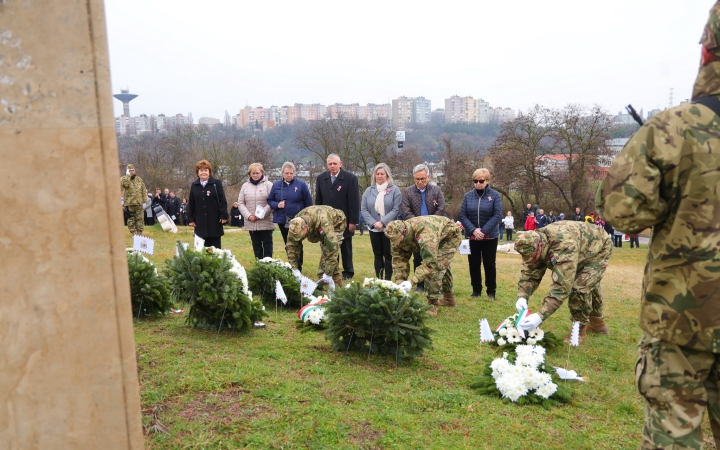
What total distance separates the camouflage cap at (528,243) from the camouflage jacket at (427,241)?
142cm

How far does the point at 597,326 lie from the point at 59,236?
652cm

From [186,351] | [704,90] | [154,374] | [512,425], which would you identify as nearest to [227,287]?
[186,351]

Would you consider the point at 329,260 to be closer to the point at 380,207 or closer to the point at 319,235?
the point at 319,235

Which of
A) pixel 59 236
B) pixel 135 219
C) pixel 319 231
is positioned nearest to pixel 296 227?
pixel 319 231

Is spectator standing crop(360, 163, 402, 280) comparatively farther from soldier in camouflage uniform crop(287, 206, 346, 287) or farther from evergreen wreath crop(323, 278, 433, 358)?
evergreen wreath crop(323, 278, 433, 358)

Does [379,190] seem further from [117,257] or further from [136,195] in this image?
[136,195]

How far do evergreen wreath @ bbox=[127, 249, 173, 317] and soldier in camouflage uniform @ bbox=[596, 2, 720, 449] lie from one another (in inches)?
200

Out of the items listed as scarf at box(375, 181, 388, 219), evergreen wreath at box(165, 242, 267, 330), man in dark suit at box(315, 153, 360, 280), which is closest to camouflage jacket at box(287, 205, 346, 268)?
scarf at box(375, 181, 388, 219)

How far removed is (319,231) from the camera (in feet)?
28.5

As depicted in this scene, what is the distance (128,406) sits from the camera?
2.28 m

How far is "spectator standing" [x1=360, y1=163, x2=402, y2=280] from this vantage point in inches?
365

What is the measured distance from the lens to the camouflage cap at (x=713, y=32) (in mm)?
2332

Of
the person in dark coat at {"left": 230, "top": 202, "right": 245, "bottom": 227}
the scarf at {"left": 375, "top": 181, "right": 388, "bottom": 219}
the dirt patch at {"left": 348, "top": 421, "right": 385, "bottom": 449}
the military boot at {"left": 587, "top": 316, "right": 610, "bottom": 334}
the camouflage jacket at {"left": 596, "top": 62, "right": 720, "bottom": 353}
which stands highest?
the camouflage jacket at {"left": 596, "top": 62, "right": 720, "bottom": 353}

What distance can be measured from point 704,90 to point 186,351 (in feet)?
14.4
